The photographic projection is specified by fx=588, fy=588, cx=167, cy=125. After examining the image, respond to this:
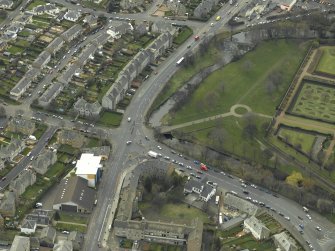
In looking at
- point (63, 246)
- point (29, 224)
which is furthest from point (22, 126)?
point (63, 246)

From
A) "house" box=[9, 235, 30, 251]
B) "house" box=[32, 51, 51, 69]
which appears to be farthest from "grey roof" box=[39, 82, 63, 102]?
"house" box=[9, 235, 30, 251]

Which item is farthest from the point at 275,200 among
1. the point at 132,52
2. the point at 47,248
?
the point at 132,52

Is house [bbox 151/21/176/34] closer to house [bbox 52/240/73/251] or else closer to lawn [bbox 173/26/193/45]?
lawn [bbox 173/26/193/45]

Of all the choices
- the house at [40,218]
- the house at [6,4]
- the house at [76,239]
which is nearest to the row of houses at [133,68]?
the house at [40,218]

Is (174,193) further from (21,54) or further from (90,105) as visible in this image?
(21,54)

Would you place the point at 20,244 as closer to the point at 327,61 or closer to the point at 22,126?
the point at 22,126

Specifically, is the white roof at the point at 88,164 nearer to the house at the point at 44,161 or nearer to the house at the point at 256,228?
the house at the point at 44,161

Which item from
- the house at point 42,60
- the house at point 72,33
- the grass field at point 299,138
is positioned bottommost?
the grass field at point 299,138
